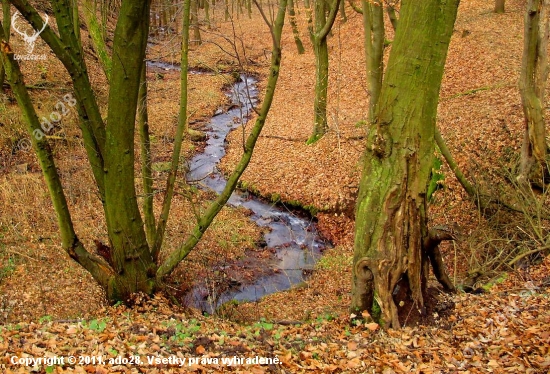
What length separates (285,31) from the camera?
103 feet

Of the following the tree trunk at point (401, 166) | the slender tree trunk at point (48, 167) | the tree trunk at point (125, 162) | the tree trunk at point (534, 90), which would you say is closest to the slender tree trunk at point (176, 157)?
the tree trunk at point (125, 162)

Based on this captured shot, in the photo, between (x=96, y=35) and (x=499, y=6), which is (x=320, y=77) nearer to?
(x=96, y=35)

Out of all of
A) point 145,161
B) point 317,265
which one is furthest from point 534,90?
point 145,161

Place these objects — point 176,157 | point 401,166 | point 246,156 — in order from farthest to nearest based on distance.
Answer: point 176,157 → point 246,156 → point 401,166

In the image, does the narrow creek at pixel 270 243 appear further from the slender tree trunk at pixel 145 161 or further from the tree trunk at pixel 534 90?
the tree trunk at pixel 534 90

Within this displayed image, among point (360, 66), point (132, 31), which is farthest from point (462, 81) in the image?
point (132, 31)

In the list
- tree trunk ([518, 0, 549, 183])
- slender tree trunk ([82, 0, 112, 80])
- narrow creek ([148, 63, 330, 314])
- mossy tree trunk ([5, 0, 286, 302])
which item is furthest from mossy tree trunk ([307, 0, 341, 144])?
mossy tree trunk ([5, 0, 286, 302])

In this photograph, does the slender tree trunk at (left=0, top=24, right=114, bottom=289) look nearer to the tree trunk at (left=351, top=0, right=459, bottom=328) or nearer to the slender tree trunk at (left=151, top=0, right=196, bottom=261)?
the slender tree trunk at (left=151, top=0, right=196, bottom=261)

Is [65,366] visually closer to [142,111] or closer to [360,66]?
[142,111]

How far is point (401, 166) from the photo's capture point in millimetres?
4484

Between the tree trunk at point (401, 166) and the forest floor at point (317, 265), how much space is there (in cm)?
50

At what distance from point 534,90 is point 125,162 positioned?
6.88 meters

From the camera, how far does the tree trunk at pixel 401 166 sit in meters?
4.32

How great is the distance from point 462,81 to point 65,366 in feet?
49.8
